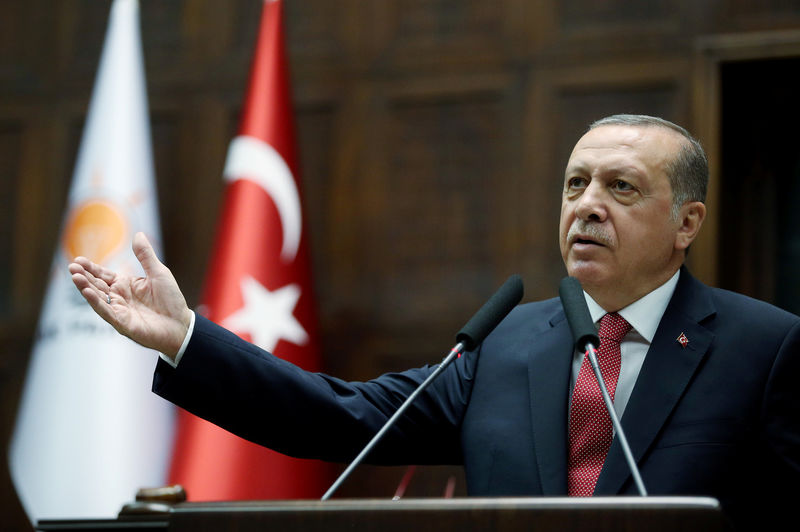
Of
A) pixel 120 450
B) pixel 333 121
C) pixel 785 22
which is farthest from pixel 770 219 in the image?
pixel 120 450

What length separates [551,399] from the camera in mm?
2045

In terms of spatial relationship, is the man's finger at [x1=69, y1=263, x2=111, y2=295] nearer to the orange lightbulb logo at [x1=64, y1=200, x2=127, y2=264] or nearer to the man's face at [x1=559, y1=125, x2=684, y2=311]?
the man's face at [x1=559, y1=125, x2=684, y2=311]

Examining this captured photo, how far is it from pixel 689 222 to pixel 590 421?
0.57 meters

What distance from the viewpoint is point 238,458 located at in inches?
132

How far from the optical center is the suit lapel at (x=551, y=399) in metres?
1.95

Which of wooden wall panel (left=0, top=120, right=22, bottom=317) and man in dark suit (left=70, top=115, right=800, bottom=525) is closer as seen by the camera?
man in dark suit (left=70, top=115, right=800, bottom=525)

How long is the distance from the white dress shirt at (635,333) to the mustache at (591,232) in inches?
5.8

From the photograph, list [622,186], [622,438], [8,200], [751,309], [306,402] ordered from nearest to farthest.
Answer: [622,438] < [306,402] < [751,309] < [622,186] < [8,200]

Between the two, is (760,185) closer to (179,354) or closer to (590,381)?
(590,381)

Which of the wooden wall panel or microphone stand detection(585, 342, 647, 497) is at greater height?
the wooden wall panel

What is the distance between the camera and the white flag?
11.4 ft

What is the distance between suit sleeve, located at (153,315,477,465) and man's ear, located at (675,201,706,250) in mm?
551

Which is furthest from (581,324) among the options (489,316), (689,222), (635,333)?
(689,222)

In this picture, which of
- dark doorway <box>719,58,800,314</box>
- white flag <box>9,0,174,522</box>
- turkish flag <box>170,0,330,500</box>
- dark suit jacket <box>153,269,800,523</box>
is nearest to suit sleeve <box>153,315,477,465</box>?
dark suit jacket <box>153,269,800,523</box>
